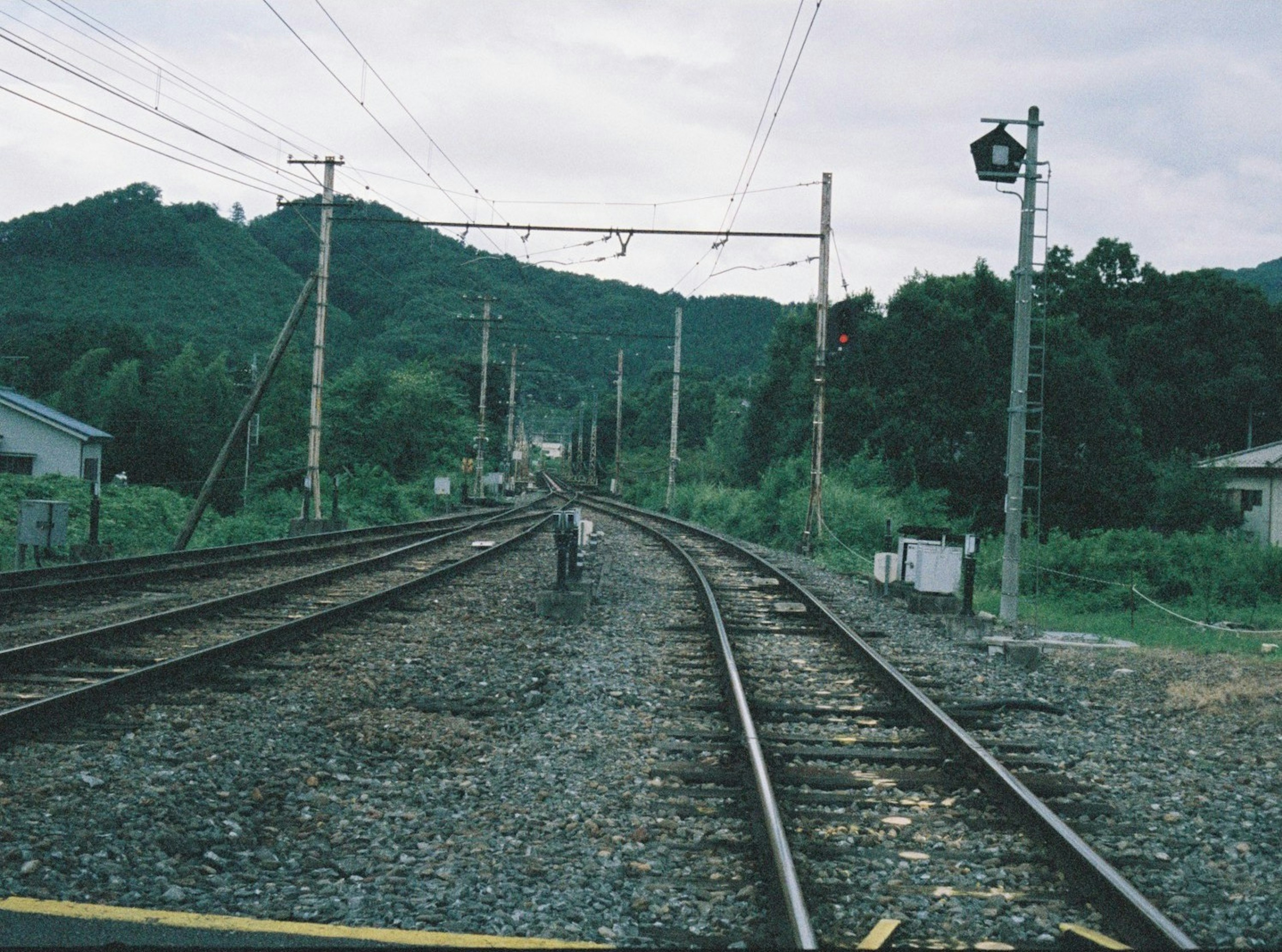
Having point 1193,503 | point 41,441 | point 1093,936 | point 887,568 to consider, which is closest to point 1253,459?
point 1193,503

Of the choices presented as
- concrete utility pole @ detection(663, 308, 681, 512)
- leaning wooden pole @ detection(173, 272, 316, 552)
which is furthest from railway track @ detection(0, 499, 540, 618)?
concrete utility pole @ detection(663, 308, 681, 512)

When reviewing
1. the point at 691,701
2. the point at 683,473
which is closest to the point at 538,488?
the point at 683,473

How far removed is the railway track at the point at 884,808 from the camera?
4.26 m

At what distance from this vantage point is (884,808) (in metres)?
5.78

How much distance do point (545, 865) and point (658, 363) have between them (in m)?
96.0

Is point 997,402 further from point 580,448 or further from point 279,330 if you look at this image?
point 580,448

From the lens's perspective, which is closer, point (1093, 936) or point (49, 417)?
point (1093, 936)

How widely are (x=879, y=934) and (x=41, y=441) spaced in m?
53.3

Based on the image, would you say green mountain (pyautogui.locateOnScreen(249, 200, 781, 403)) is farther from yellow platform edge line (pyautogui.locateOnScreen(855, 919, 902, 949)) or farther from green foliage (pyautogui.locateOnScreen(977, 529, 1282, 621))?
yellow platform edge line (pyautogui.locateOnScreen(855, 919, 902, 949))

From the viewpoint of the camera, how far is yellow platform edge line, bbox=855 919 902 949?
3975 mm

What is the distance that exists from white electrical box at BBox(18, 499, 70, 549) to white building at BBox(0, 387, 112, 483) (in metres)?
34.8

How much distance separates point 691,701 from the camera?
8250 mm

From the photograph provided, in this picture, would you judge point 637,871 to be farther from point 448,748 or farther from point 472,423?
point 472,423

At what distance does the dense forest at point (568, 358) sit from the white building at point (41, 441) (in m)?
7.57
